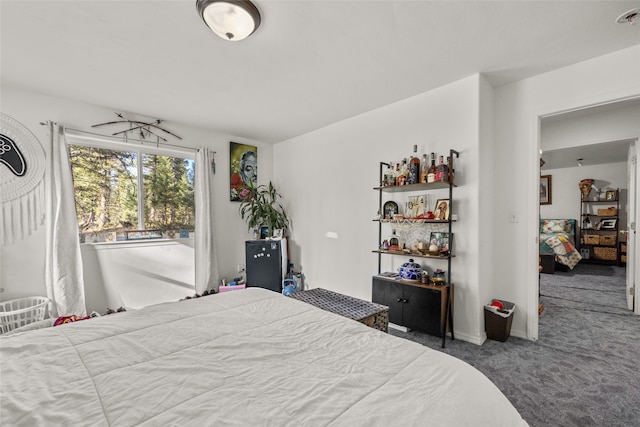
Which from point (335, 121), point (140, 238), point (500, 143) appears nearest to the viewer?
point (500, 143)

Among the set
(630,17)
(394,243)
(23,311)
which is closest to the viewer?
(630,17)

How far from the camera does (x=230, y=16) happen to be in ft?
5.51

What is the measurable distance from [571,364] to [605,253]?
584 cm

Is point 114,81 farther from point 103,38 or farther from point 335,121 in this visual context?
point 335,121

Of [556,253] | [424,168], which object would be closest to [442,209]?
[424,168]

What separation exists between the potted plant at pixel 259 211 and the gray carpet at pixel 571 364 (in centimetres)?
235

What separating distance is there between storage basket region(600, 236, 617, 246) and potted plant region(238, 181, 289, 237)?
273 inches

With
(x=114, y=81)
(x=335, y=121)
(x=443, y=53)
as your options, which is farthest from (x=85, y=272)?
(x=443, y=53)

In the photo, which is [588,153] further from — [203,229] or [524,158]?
[203,229]

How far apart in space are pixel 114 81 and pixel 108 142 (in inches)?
39.7

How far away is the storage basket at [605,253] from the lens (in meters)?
6.04

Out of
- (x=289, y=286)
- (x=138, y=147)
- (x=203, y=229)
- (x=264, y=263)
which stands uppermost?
(x=138, y=147)

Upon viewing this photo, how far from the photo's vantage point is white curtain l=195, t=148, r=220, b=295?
12.6 feet

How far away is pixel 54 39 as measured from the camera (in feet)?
6.53
